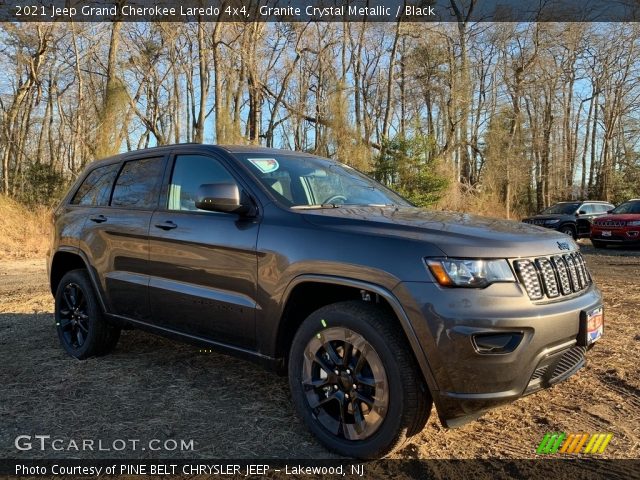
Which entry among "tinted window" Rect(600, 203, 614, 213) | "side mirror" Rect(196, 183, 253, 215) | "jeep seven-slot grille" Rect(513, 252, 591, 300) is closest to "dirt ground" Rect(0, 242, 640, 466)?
"jeep seven-slot grille" Rect(513, 252, 591, 300)

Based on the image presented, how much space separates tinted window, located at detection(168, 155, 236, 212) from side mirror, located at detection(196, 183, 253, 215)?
1.28ft

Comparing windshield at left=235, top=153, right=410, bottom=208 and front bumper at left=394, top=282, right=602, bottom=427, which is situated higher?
windshield at left=235, top=153, right=410, bottom=208

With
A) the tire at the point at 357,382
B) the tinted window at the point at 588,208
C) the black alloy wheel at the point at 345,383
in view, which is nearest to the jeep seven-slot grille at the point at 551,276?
the tire at the point at 357,382

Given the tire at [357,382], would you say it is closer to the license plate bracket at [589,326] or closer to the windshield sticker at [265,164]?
the license plate bracket at [589,326]

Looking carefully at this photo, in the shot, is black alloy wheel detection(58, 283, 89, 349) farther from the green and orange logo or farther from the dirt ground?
the green and orange logo

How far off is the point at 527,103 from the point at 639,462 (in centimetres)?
3739

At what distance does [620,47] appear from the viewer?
3409 cm

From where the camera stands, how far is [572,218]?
61.2ft

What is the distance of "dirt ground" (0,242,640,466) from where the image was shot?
3.04 m

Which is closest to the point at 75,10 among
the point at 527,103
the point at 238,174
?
the point at 238,174

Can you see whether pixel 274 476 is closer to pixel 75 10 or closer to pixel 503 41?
pixel 75 10

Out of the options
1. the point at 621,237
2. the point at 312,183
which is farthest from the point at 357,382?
the point at 621,237

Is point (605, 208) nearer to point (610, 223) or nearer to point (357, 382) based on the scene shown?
point (610, 223)

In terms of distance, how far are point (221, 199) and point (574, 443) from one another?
8.32 ft
